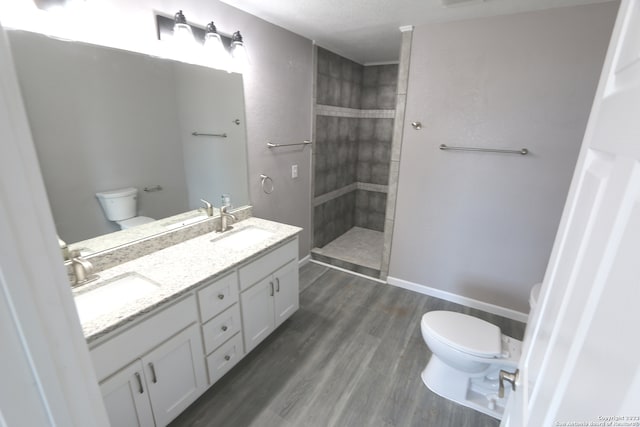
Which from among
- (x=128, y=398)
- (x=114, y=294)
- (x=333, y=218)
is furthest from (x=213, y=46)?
(x=333, y=218)

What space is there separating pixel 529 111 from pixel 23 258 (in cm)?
256

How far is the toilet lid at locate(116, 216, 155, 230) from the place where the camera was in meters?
1.62

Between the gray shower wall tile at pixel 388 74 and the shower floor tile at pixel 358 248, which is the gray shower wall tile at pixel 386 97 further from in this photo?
the shower floor tile at pixel 358 248

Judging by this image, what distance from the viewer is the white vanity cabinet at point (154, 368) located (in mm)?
1155

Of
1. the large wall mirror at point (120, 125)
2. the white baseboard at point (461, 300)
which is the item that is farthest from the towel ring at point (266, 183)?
the white baseboard at point (461, 300)

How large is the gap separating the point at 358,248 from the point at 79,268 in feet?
9.21

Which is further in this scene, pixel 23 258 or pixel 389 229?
pixel 389 229

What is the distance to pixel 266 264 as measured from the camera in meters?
1.88

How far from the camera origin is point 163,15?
159cm

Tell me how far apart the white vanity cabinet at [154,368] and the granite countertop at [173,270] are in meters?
0.07

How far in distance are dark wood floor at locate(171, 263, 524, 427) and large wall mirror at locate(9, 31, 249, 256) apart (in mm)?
1132

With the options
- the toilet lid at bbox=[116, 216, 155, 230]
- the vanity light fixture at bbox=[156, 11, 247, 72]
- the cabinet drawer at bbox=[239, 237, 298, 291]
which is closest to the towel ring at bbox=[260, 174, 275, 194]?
the cabinet drawer at bbox=[239, 237, 298, 291]

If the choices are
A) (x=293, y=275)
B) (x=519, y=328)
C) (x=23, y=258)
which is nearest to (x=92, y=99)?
(x=23, y=258)

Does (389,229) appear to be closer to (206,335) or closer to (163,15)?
(206,335)
